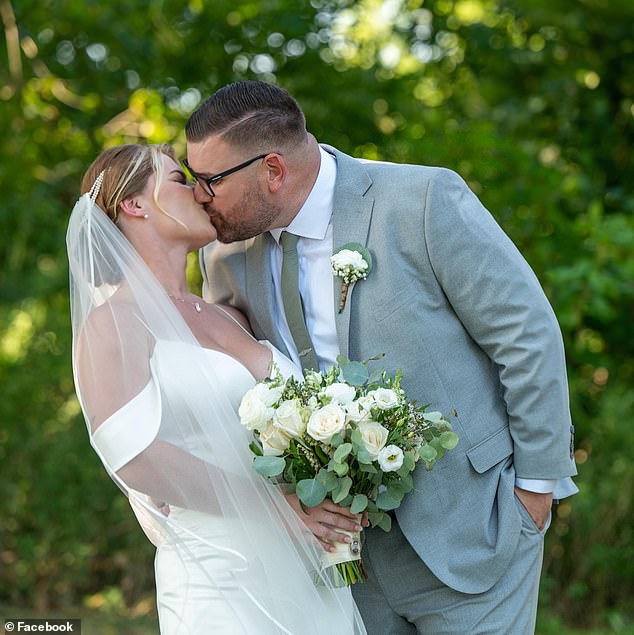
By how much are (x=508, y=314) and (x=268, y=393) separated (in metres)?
0.81

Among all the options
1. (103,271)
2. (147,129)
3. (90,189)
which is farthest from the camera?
(147,129)

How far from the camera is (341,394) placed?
8.47 feet

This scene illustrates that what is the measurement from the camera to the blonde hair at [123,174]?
127 inches

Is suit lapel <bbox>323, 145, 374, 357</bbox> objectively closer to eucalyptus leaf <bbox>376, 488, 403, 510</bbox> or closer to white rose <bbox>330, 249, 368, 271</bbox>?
white rose <bbox>330, 249, 368, 271</bbox>

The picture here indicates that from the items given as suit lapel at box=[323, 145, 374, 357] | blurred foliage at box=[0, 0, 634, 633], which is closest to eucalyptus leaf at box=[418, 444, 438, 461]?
suit lapel at box=[323, 145, 374, 357]

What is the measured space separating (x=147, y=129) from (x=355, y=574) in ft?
17.3

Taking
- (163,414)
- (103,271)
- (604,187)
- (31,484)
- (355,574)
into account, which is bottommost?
(31,484)

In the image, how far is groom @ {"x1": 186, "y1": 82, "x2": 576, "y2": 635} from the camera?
9.70ft

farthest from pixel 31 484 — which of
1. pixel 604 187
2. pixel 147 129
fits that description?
pixel 604 187

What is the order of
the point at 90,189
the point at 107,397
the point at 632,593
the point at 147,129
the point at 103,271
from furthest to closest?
the point at 147,129
the point at 632,593
the point at 90,189
the point at 103,271
the point at 107,397

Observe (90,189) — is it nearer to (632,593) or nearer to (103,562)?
(103,562)

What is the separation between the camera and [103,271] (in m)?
3.06

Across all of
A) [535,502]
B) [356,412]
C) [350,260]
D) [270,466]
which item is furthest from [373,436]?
[535,502]

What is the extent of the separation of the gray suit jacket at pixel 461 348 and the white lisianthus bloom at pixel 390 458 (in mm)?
442
